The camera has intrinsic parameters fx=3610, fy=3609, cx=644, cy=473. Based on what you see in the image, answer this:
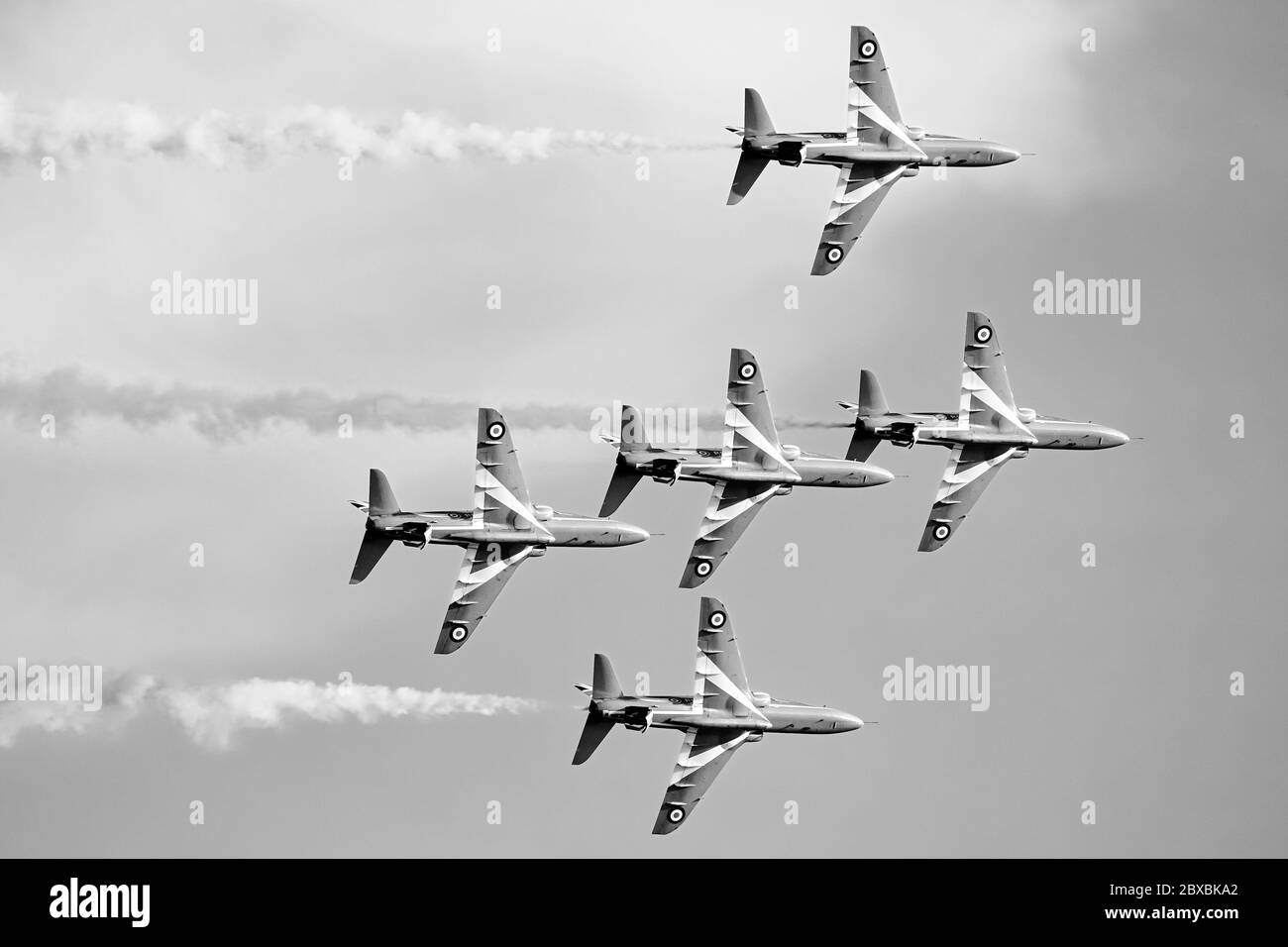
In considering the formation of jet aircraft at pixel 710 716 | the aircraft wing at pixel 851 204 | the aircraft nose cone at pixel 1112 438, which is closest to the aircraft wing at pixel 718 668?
the formation of jet aircraft at pixel 710 716

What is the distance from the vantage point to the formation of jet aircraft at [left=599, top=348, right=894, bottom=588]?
12375 cm

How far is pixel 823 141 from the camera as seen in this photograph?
126 meters

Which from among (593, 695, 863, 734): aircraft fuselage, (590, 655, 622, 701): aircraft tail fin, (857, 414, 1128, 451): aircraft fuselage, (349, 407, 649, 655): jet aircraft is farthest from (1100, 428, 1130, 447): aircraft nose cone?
(590, 655, 622, 701): aircraft tail fin

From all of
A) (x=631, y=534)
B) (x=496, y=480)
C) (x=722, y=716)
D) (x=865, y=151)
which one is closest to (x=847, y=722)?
(x=722, y=716)

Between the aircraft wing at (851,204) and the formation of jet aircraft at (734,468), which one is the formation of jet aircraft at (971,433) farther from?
the aircraft wing at (851,204)

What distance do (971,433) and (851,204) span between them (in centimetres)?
917

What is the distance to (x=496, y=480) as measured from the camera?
123250 mm

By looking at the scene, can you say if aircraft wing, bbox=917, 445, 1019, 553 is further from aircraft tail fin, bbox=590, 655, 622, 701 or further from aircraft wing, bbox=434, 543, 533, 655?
aircraft wing, bbox=434, 543, 533, 655

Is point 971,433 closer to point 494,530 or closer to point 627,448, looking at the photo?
point 627,448

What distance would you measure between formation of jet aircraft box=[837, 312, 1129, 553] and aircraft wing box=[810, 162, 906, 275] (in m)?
5.13
